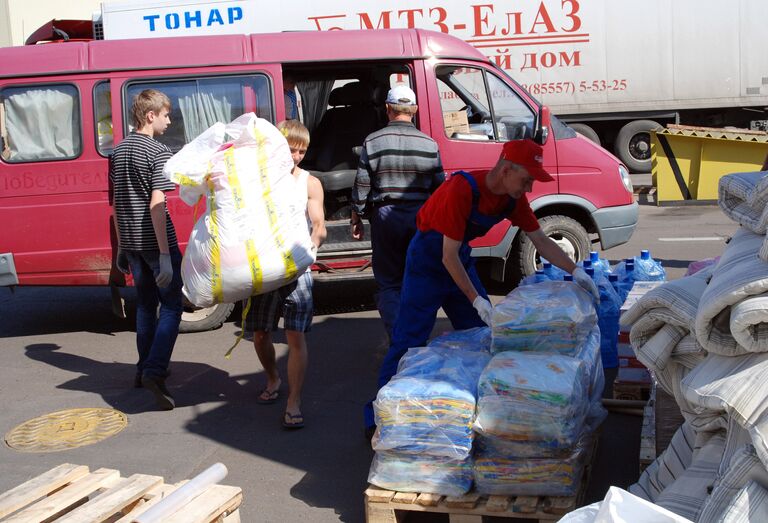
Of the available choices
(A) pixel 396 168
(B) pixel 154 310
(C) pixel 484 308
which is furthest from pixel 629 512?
(B) pixel 154 310

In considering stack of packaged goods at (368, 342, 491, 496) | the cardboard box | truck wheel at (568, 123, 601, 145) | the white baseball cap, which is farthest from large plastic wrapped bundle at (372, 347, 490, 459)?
truck wheel at (568, 123, 601, 145)

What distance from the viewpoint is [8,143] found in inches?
316

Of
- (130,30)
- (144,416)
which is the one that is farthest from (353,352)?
(130,30)

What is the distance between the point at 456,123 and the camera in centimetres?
848

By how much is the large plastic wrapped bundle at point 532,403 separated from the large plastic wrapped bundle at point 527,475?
87 millimetres

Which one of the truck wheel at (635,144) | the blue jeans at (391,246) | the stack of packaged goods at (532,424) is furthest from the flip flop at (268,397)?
the truck wheel at (635,144)

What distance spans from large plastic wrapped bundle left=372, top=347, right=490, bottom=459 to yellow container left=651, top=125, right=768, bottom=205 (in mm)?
9800

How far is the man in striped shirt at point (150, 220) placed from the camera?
631cm

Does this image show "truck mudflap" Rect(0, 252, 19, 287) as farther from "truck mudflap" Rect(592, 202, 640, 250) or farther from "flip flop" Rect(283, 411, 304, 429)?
"truck mudflap" Rect(592, 202, 640, 250)

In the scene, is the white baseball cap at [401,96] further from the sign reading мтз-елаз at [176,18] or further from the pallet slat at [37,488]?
the sign reading мтз-елаз at [176,18]

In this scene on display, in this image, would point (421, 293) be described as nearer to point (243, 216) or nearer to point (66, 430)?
point (243, 216)

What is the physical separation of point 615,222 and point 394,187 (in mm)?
3188

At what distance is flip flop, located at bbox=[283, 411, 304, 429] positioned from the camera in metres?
5.88

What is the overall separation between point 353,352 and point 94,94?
3107mm
